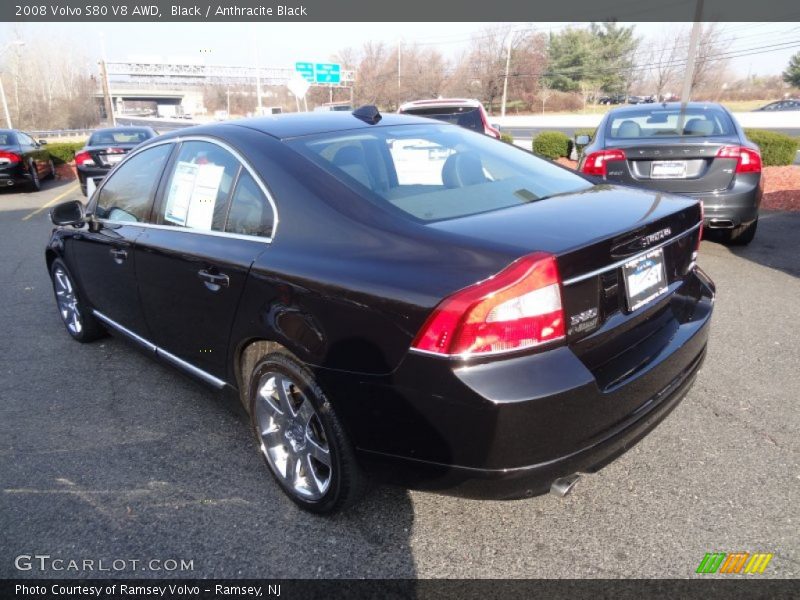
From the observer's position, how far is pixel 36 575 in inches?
87.9

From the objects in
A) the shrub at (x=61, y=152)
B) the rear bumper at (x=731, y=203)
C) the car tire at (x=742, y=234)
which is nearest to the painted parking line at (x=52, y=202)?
the shrub at (x=61, y=152)

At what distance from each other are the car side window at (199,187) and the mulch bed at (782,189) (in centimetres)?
573

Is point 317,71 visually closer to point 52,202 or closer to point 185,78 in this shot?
point 52,202

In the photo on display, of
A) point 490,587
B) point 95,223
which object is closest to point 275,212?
point 490,587

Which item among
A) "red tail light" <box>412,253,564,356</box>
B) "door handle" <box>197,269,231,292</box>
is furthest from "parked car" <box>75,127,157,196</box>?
"red tail light" <box>412,253,564,356</box>

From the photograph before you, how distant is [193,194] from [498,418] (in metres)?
1.99

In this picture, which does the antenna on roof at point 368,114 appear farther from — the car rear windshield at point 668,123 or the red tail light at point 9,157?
the red tail light at point 9,157

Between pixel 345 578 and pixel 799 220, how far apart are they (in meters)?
8.50

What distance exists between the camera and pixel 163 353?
326cm

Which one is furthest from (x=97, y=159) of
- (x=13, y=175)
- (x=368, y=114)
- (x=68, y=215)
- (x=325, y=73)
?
(x=325, y=73)

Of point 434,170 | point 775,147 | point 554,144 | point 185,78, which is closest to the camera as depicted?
point 434,170

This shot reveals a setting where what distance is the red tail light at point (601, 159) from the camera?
589 cm

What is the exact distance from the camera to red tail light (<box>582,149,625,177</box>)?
5891 mm

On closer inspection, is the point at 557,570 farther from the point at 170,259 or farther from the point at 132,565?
the point at 170,259
